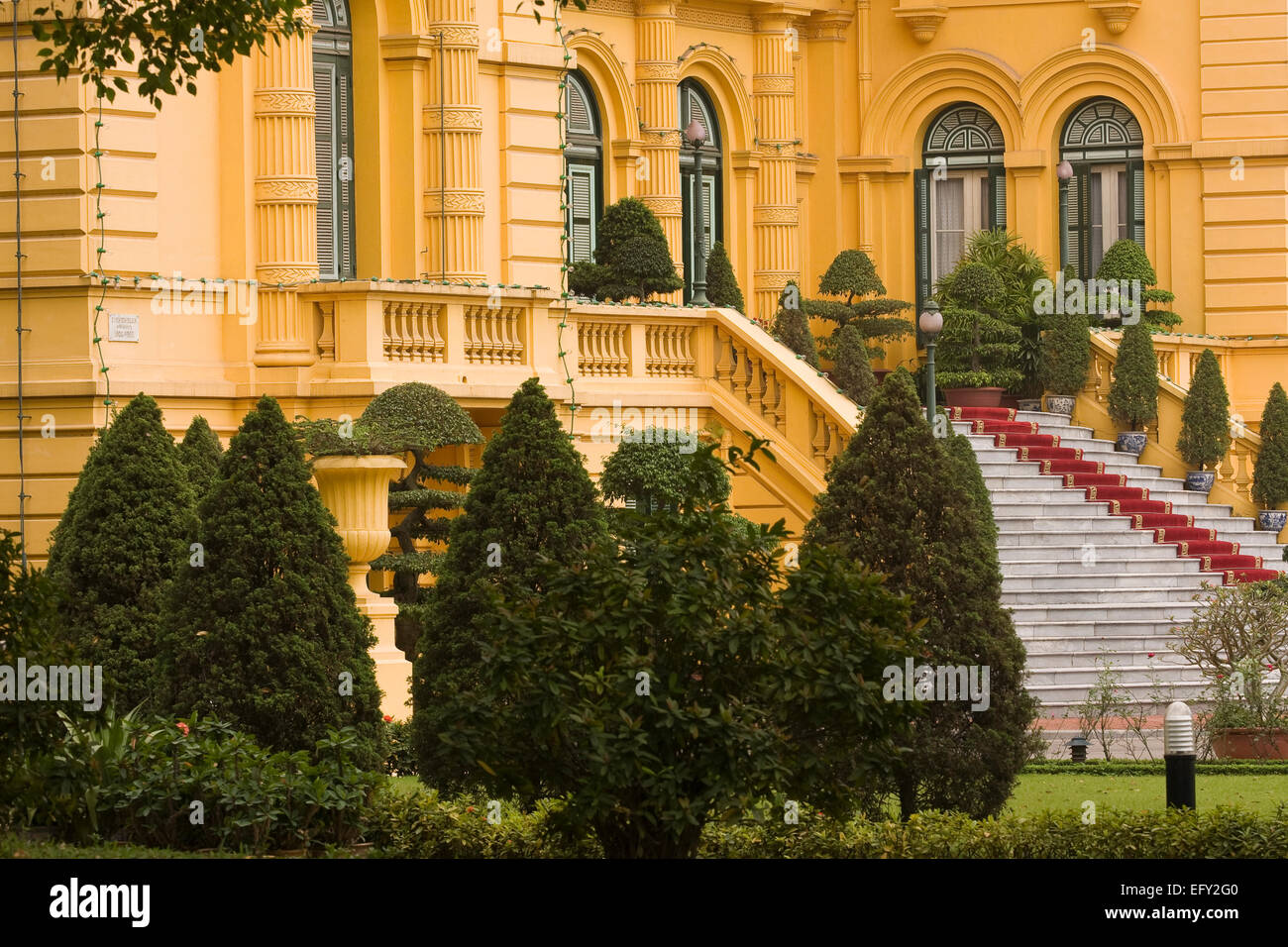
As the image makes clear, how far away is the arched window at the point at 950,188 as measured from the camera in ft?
109

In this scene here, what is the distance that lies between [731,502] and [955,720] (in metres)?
11.9

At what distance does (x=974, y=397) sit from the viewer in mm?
29703

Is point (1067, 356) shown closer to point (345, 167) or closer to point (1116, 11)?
point (1116, 11)

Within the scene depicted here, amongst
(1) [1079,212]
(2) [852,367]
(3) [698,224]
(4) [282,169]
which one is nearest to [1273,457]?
(1) [1079,212]

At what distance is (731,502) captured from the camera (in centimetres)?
2525

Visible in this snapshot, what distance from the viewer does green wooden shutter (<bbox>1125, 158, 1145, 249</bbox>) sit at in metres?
32.5

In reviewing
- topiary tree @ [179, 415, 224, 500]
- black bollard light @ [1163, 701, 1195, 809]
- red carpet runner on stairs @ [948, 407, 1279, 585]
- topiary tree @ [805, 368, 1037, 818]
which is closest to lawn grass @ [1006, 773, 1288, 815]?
topiary tree @ [805, 368, 1037, 818]

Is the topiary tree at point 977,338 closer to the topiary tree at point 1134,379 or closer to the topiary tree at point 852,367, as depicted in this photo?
the topiary tree at point 852,367

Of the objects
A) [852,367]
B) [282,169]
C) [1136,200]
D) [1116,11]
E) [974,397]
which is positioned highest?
[1116,11]

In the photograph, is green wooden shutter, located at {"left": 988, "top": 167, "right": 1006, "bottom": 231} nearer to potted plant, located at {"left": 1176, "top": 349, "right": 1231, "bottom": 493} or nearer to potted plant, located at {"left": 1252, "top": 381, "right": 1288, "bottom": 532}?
potted plant, located at {"left": 1176, "top": 349, "right": 1231, "bottom": 493}

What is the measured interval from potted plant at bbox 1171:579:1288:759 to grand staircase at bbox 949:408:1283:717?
2139 mm

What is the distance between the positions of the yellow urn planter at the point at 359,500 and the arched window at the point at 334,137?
5848 mm

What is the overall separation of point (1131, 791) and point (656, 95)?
15.6 meters

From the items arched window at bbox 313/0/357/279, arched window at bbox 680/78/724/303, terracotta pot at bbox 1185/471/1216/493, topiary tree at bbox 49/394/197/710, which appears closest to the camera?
topiary tree at bbox 49/394/197/710
